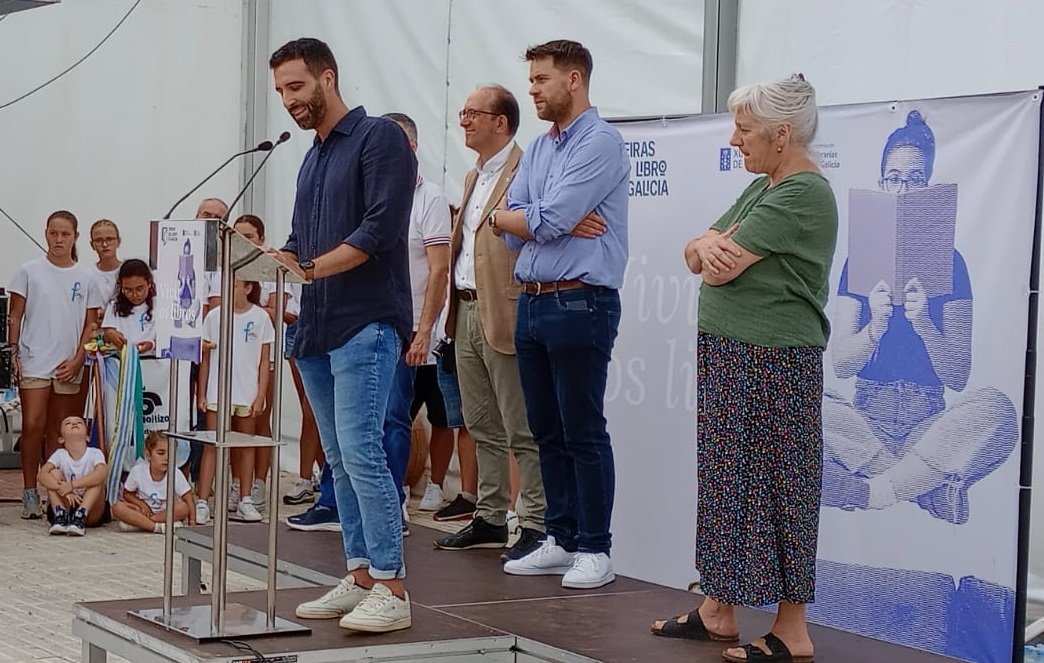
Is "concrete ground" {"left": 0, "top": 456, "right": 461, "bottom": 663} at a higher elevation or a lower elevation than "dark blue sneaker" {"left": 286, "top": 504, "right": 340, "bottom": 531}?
lower

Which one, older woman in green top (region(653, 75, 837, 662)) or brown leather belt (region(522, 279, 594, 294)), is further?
brown leather belt (region(522, 279, 594, 294))

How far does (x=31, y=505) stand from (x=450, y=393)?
250 cm

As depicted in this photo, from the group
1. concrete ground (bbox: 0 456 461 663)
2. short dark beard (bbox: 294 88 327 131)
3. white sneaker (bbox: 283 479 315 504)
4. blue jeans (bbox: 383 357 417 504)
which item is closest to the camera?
short dark beard (bbox: 294 88 327 131)

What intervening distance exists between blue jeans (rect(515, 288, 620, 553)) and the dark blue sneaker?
1.30m

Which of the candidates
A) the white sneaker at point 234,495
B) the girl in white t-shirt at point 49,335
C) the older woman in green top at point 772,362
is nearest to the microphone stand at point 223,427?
the older woman in green top at point 772,362

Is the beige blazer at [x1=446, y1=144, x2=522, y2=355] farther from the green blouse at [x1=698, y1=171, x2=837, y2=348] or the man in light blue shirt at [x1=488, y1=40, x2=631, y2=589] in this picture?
the green blouse at [x1=698, y1=171, x2=837, y2=348]

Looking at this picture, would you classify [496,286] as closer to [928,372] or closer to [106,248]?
[928,372]

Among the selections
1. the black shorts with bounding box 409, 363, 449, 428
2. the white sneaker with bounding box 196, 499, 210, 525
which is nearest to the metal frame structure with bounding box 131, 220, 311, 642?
the white sneaker with bounding box 196, 499, 210, 525

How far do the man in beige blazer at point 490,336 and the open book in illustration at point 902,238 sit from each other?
1092 millimetres

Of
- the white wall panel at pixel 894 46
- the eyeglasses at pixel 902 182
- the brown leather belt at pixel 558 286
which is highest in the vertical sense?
the white wall panel at pixel 894 46

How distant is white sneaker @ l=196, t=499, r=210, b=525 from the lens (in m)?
7.47

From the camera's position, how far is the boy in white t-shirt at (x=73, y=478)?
7.33m

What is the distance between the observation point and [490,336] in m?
5.00

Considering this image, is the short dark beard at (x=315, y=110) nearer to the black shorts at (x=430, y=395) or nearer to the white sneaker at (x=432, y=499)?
the black shorts at (x=430, y=395)
